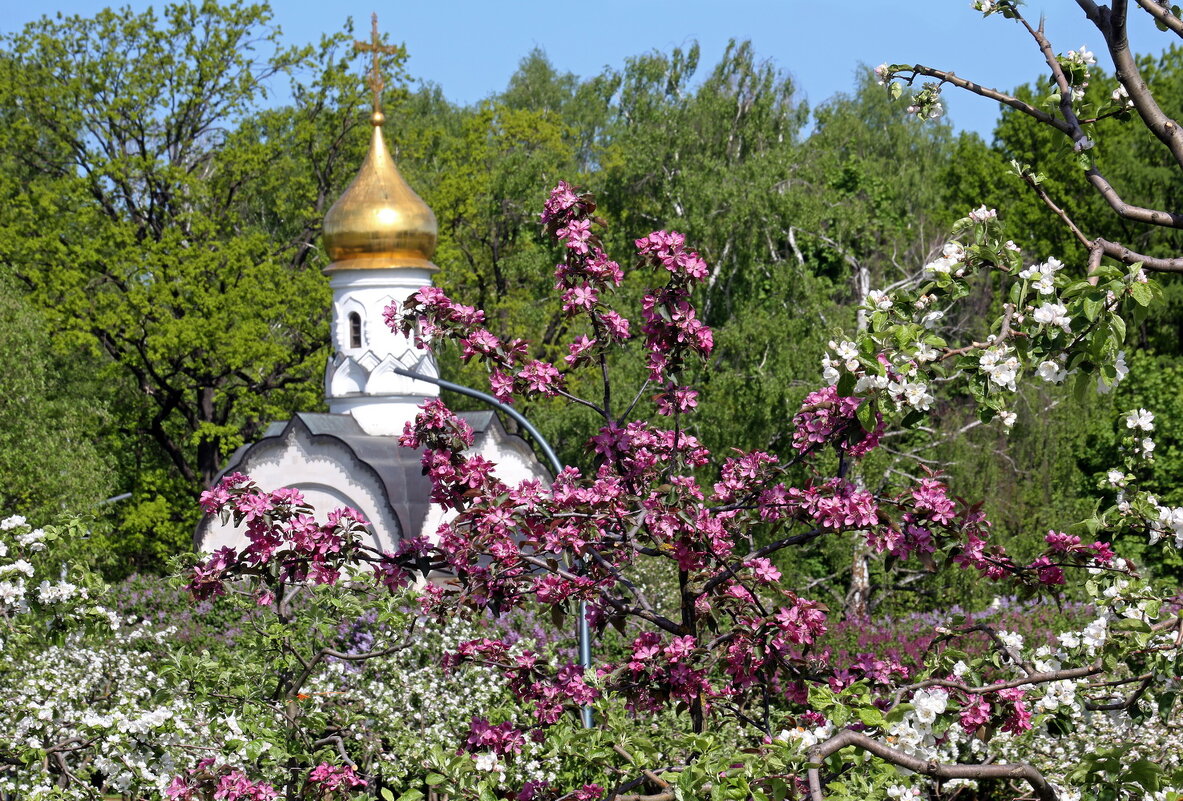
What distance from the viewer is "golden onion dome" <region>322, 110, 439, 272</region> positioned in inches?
995

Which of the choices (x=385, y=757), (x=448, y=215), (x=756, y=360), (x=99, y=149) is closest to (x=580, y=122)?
(x=448, y=215)

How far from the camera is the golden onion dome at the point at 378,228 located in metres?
25.3

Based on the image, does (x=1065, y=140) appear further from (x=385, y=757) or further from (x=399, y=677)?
(x=399, y=677)

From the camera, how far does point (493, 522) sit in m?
6.47

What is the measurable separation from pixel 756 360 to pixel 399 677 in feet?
47.1

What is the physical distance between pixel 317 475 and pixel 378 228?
4303 mm

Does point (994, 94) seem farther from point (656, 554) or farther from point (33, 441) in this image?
point (33, 441)

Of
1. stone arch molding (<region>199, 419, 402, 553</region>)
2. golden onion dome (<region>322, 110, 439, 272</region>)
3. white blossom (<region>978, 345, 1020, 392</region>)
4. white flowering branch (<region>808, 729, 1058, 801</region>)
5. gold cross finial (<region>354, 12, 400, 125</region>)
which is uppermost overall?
gold cross finial (<region>354, 12, 400, 125</region>)

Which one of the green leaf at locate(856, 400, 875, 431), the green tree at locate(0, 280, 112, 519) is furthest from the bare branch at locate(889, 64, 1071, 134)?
the green tree at locate(0, 280, 112, 519)

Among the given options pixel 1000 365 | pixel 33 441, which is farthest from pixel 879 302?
pixel 33 441

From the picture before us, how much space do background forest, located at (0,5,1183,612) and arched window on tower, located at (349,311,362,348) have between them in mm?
4259

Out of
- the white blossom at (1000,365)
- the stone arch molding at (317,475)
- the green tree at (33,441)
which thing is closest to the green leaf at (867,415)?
the white blossom at (1000,365)

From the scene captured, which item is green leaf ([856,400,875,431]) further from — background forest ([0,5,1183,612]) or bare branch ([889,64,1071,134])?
background forest ([0,5,1183,612])

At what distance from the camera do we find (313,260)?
1259 inches
